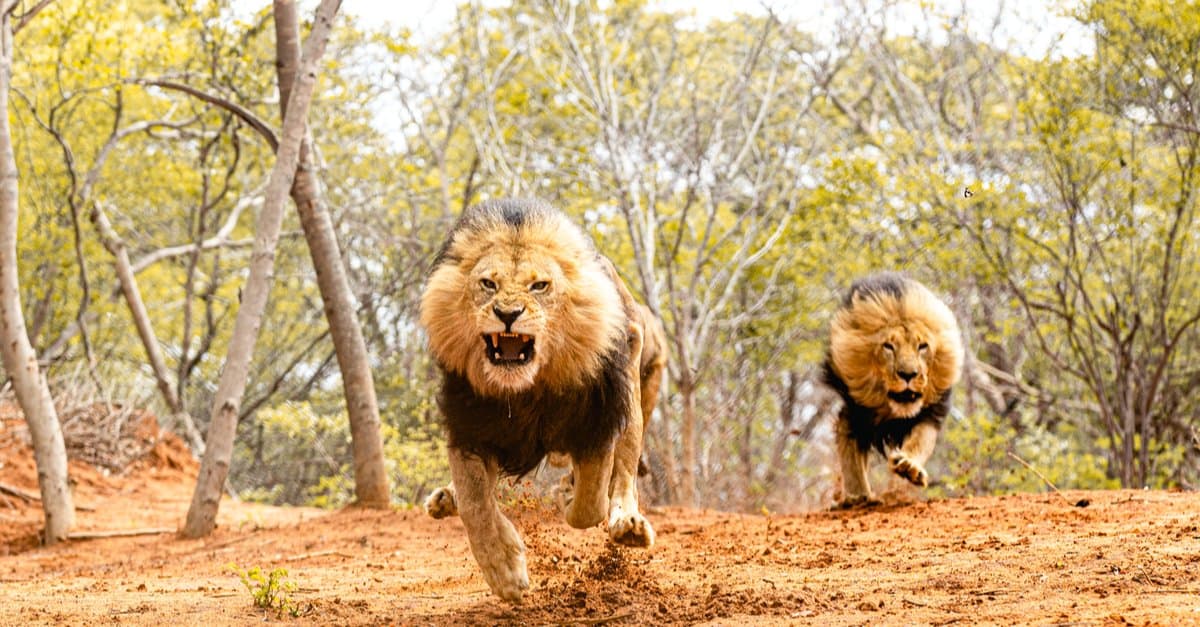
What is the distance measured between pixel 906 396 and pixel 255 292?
13.9 feet

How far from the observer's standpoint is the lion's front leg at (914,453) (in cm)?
685

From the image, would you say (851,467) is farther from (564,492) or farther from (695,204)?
(695,204)

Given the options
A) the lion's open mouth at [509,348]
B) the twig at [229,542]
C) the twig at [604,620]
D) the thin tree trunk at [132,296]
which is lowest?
the twig at [229,542]

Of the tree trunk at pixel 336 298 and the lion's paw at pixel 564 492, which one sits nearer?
the lion's paw at pixel 564 492

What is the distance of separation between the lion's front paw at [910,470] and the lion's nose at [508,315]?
142 inches

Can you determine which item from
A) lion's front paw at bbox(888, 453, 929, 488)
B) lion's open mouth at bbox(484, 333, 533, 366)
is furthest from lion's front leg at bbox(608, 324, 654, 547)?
lion's front paw at bbox(888, 453, 929, 488)

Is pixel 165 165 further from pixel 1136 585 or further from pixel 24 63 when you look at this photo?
pixel 1136 585

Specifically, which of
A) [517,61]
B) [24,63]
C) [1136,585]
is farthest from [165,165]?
[1136,585]

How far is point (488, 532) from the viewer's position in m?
4.35

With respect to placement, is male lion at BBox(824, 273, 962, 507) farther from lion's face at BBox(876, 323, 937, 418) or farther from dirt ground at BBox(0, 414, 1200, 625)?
dirt ground at BBox(0, 414, 1200, 625)

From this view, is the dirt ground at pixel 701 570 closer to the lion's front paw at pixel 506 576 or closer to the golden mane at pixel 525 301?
the lion's front paw at pixel 506 576

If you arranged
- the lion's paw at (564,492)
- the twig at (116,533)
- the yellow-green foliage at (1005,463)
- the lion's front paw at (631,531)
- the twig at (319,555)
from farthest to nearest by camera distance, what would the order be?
the yellow-green foliage at (1005,463) → the twig at (116,533) → the twig at (319,555) → the lion's paw at (564,492) → the lion's front paw at (631,531)

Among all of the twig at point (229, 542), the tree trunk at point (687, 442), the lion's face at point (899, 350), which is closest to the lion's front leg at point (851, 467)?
the lion's face at point (899, 350)

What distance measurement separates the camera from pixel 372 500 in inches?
329
